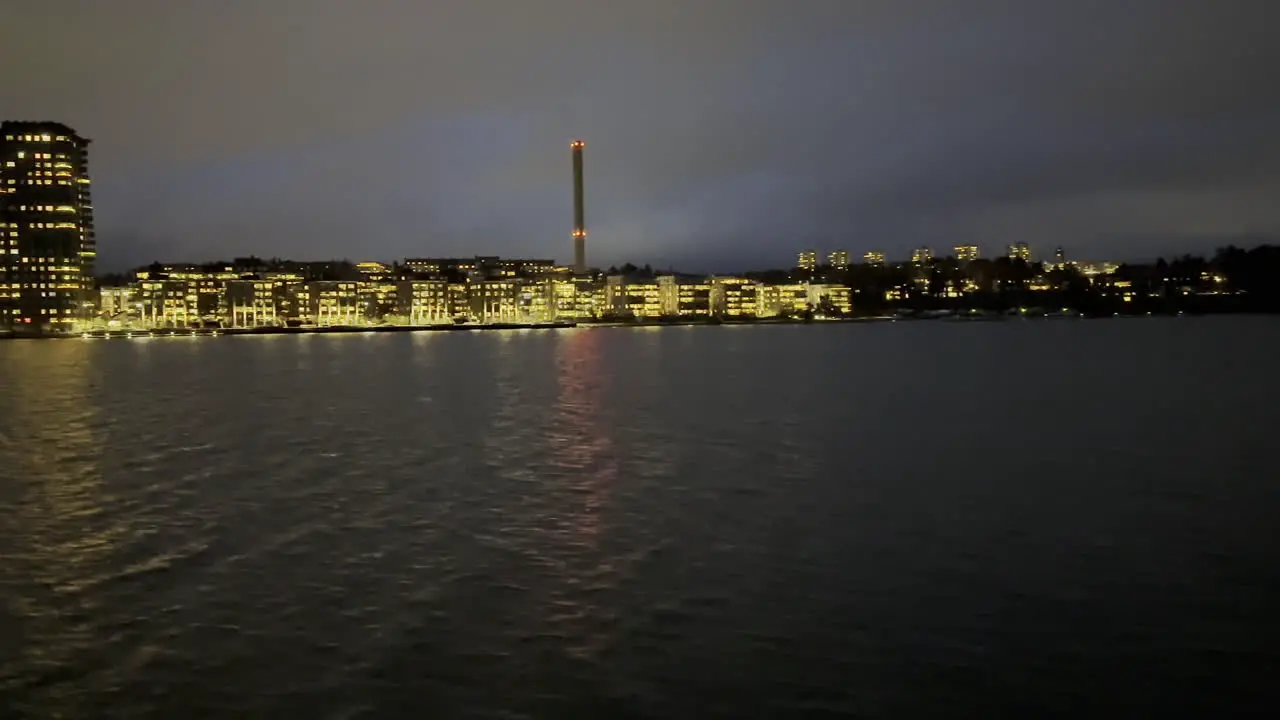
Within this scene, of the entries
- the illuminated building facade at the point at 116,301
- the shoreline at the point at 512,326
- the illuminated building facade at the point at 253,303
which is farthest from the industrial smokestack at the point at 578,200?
the illuminated building facade at the point at 116,301

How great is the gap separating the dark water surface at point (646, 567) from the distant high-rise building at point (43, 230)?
140291 mm

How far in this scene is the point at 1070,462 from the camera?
20594 mm

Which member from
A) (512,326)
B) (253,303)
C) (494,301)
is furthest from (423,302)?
(253,303)

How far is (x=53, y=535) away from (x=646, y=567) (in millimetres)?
8320

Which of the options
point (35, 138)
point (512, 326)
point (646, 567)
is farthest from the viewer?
point (512, 326)

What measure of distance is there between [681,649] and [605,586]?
2.23 m

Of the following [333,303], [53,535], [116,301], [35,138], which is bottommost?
[53,535]

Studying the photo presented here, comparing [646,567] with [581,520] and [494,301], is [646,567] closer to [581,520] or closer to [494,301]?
[581,520]

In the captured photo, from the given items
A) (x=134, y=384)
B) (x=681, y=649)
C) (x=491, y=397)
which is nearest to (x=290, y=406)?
(x=491, y=397)

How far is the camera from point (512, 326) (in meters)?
169

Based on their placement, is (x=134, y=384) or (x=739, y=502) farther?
(x=134, y=384)

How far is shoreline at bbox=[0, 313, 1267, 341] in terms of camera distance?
149125mm

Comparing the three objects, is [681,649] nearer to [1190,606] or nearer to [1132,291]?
[1190,606]

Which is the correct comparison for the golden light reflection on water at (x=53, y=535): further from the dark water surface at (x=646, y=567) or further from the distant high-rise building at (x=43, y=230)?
the distant high-rise building at (x=43, y=230)
